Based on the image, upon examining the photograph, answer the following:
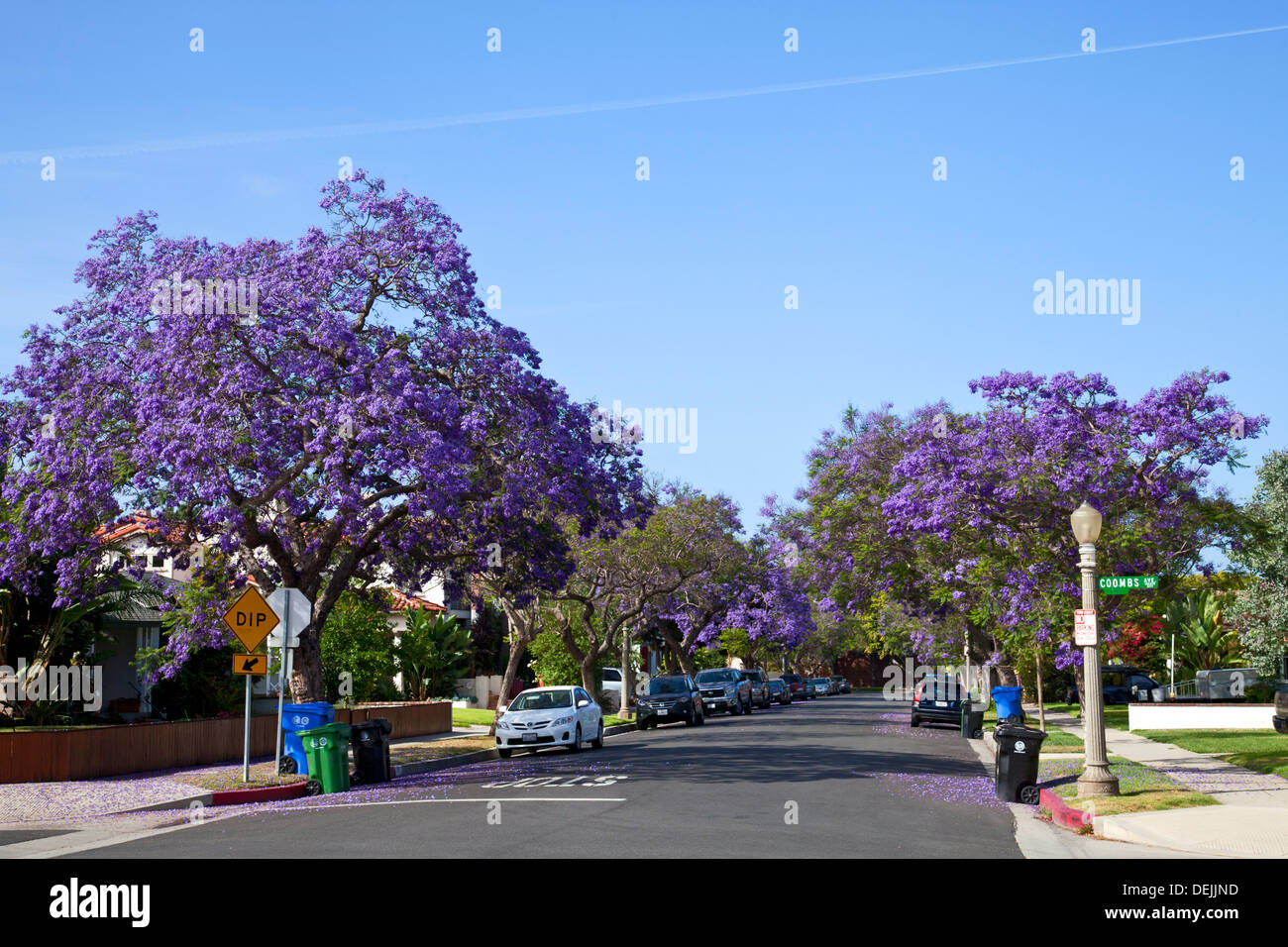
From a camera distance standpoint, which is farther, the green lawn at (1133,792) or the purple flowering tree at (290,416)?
the purple flowering tree at (290,416)

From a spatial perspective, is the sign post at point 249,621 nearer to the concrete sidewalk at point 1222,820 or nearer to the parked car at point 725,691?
the concrete sidewalk at point 1222,820


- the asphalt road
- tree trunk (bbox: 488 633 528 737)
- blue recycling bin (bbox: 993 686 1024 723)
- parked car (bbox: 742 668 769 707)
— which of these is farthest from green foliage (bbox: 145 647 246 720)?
parked car (bbox: 742 668 769 707)

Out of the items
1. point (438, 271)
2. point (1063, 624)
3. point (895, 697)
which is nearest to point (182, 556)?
point (438, 271)

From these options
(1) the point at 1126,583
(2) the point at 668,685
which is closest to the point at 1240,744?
(1) the point at 1126,583

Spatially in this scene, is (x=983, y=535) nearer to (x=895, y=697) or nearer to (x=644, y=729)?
(x=644, y=729)

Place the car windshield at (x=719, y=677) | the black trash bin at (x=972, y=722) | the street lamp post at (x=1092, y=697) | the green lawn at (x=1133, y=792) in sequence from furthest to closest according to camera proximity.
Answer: the car windshield at (x=719, y=677), the black trash bin at (x=972, y=722), the street lamp post at (x=1092, y=697), the green lawn at (x=1133, y=792)

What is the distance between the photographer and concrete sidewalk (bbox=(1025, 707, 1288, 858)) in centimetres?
1209

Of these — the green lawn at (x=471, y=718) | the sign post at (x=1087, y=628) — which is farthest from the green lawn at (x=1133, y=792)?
the green lawn at (x=471, y=718)

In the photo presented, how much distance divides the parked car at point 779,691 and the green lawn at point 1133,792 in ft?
137

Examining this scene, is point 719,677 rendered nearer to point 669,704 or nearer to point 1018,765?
point 669,704

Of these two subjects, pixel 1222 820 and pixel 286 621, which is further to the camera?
pixel 286 621

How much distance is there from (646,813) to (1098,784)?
5.79 metres

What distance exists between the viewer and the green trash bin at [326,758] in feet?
65.6

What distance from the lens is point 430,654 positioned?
44.5 metres
